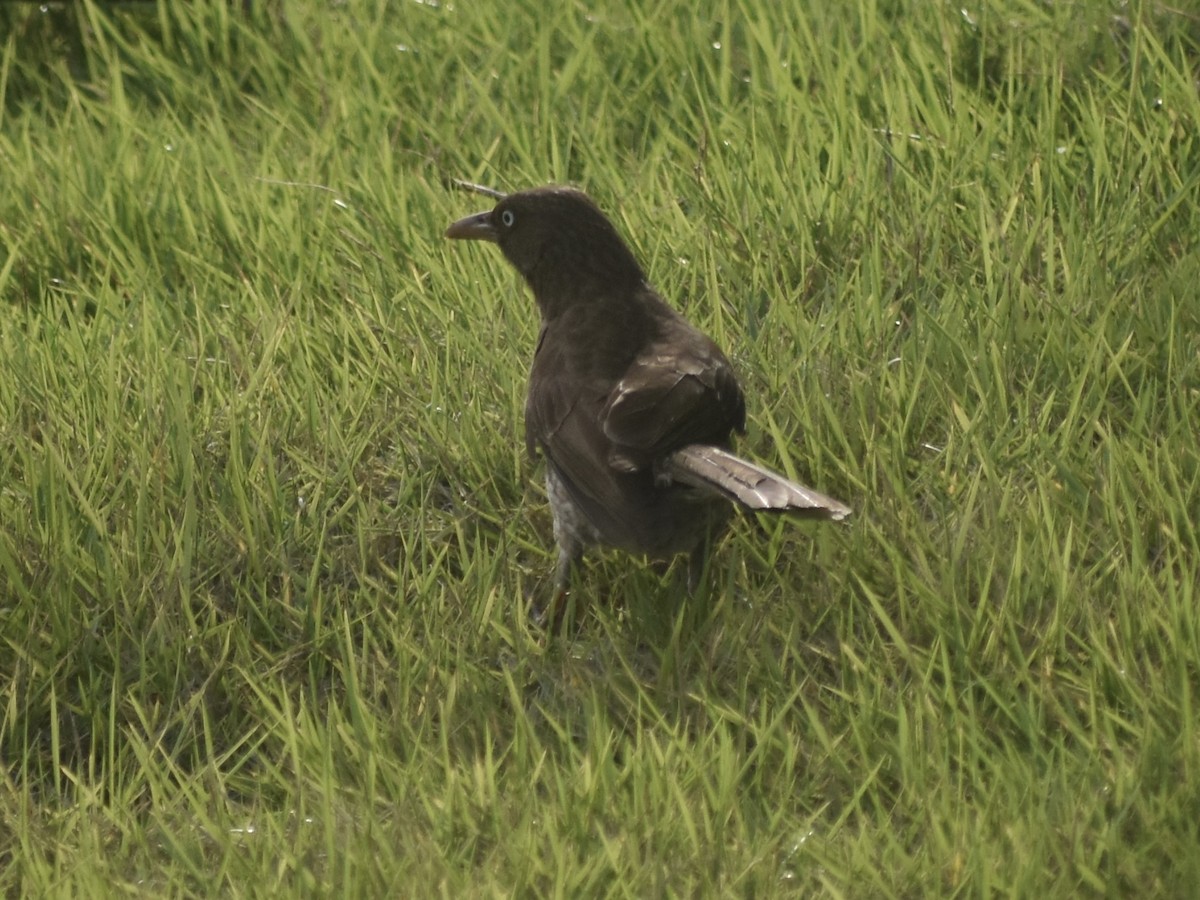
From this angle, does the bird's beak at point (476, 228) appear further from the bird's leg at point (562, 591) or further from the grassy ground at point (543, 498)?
the bird's leg at point (562, 591)

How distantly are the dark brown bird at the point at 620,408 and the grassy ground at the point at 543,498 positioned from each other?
0.20 meters

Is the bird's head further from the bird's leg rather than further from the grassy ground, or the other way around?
the bird's leg

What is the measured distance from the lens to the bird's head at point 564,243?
4.28 metres

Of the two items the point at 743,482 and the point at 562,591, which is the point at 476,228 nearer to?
the point at 562,591

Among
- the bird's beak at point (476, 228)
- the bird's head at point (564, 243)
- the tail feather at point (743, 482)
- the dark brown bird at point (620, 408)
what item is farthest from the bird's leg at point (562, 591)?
the bird's beak at point (476, 228)

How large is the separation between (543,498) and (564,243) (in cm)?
65

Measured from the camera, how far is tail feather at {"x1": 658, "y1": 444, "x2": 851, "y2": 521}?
3279 millimetres

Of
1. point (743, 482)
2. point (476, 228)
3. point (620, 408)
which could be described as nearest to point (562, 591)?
point (620, 408)

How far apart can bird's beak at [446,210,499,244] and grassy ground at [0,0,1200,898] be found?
10.5 inches

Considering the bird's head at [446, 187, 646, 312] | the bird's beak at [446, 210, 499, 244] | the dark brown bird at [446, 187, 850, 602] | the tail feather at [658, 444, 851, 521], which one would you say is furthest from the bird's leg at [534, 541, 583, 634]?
the bird's beak at [446, 210, 499, 244]

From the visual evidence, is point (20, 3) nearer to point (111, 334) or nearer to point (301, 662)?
point (111, 334)

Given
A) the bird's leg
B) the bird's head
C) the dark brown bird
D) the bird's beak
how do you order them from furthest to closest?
the bird's beak, the bird's head, the bird's leg, the dark brown bird

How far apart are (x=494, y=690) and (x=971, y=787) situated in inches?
40.5

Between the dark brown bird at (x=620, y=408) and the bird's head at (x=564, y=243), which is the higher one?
the bird's head at (x=564, y=243)
